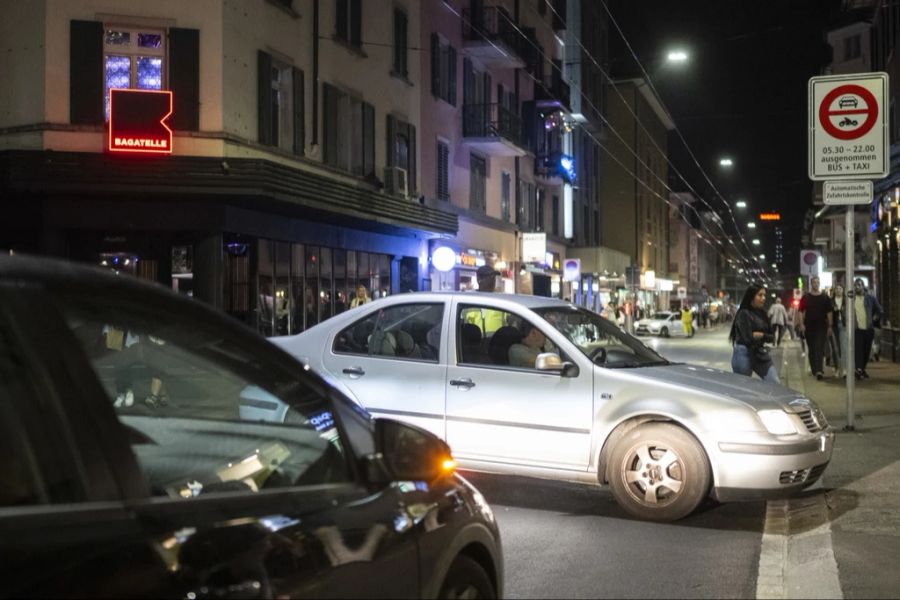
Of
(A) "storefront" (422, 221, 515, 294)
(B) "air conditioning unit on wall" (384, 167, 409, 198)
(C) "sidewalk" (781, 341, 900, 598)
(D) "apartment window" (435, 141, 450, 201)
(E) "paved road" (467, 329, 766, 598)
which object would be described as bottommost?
(E) "paved road" (467, 329, 766, 598)

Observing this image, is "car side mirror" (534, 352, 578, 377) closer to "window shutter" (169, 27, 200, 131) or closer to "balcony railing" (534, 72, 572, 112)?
"window shutter" (169, 27, 200, 131)

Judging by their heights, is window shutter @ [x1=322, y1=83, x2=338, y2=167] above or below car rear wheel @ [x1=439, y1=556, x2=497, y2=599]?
above

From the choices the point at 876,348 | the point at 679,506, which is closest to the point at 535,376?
the point at 679,506

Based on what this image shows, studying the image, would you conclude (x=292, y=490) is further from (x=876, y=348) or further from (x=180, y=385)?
(x=876, y=348)

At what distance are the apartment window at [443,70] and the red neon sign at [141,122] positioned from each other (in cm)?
1221

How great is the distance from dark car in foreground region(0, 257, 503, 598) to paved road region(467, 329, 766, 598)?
1.76m

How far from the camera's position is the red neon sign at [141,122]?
1688 centimetres

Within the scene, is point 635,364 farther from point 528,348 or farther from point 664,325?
point 664,325

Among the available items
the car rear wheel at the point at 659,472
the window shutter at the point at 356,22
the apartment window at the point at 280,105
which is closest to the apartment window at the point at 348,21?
the window shutter at the point at 356,22

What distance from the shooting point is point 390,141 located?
24.6 meters

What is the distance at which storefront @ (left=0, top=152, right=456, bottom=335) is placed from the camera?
16.9 metres

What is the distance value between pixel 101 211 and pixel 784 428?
47.8ft

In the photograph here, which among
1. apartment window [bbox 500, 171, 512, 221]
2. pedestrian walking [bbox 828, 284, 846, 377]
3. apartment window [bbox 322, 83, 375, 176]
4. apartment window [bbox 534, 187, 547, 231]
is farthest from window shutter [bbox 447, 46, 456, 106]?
pedestrian walking [bbox 828, 284, 846, 377]

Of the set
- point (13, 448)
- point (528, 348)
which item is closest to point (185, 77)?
point (528, 348)
